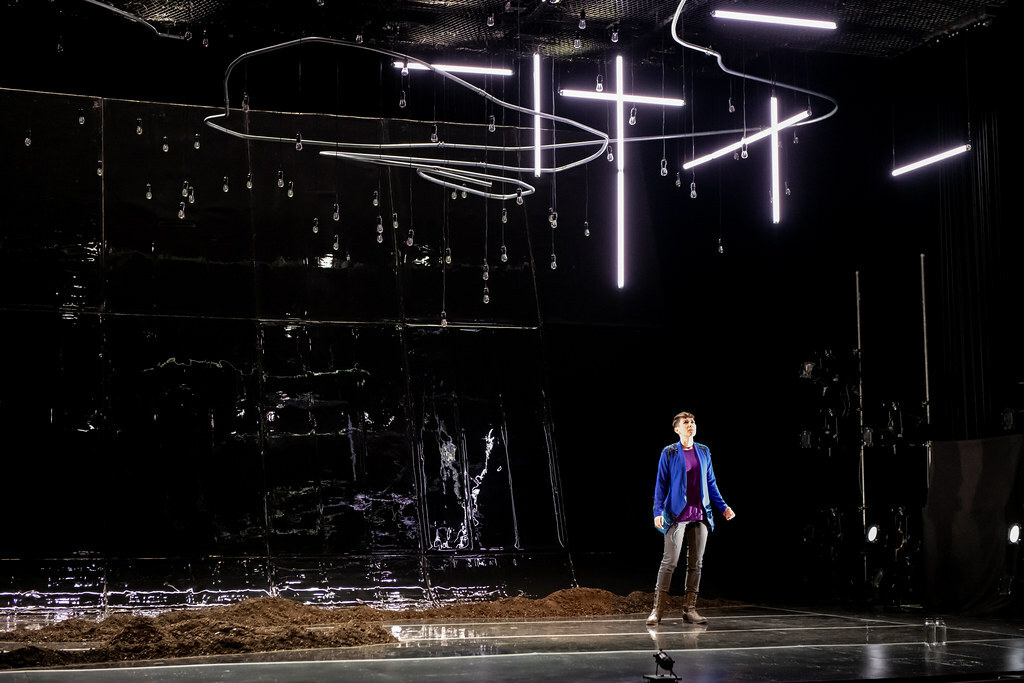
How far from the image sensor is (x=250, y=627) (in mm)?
6746

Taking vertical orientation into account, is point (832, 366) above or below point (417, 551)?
above

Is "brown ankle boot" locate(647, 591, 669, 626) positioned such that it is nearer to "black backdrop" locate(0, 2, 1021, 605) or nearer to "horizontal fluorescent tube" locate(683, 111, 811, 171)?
"black backdrop" locate(0, 2, 1021, 605)

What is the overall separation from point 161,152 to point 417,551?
416 centimetres

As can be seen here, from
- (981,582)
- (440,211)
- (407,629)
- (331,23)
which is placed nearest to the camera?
(407,629)

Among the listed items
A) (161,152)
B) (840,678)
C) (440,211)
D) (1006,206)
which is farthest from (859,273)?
(161,152)

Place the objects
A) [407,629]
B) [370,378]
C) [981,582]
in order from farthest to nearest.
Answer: [370,378] < [981,582] < [407,629]

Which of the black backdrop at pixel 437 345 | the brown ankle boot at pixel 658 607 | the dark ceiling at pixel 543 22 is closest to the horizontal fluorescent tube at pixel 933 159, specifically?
the black backdrop at pixel 437 345

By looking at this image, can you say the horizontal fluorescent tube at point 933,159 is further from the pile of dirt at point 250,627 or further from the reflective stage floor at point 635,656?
the pile of dirt at point 250,627

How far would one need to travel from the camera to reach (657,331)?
10508mm

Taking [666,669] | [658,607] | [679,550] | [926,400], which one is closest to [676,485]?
[679,550]

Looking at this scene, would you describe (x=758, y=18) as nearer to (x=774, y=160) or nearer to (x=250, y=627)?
(x=774, y=160)

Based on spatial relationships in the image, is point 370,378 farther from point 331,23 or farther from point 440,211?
point 331,23

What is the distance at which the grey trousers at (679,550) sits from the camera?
775 cm

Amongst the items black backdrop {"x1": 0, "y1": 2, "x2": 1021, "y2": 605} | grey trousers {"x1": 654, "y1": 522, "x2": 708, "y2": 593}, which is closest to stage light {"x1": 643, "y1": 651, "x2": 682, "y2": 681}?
grey trousers {"x1": 654, "y1": 522, "x2": 708, "y2": 593}
